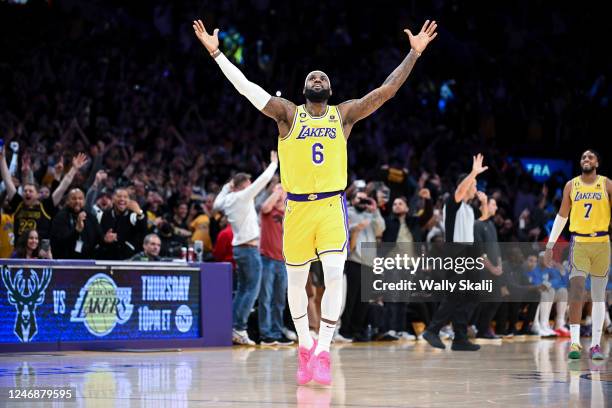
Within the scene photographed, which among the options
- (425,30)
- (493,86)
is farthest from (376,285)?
(493,86)

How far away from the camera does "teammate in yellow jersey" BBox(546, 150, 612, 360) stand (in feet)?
40.1

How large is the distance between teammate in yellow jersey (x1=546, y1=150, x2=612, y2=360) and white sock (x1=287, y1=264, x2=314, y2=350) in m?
4.66

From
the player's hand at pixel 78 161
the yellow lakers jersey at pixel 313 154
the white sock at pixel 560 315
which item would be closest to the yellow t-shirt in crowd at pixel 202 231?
the player's hand at pixel 78 161

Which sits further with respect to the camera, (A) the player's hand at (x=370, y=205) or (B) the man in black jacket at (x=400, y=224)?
(B) the man in black jacket at (x=400, y=224)

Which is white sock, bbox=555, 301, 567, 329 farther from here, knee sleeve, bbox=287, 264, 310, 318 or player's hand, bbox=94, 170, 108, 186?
knee sleeve, bbox=287, 264, 310, 318

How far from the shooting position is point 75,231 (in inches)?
538

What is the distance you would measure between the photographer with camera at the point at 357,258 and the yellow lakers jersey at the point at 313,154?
7393 mm

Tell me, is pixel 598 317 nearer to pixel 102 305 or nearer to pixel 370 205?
pixel 370 205

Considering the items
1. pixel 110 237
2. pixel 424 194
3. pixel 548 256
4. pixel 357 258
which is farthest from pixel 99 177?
pixel 548 256

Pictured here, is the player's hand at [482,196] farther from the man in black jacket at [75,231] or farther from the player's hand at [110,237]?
the man in black jacket at [75,231]

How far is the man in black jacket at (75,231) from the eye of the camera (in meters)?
13.5

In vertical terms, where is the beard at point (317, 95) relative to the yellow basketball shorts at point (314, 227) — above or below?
above
